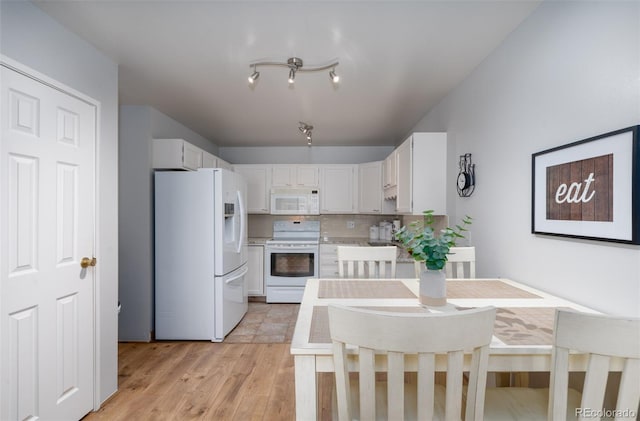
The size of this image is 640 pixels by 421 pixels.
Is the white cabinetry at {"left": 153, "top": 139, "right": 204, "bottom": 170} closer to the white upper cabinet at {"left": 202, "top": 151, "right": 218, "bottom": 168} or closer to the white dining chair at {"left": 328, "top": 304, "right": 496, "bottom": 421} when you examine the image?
the white upper cabinet at {"left": 202, "top": 151, "right": 218, "bottom": 168}

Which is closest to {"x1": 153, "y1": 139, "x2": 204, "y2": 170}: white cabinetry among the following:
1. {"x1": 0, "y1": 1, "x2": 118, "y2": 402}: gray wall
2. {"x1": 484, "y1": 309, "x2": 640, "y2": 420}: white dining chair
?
{"x1": 0, "y1": 1, "x2": 118, "y2": 402}: gray wall

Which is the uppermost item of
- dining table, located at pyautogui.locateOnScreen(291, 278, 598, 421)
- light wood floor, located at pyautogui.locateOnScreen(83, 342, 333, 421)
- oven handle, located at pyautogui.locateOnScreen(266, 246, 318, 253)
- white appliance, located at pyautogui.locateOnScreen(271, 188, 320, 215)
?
white appliance, located at pyautogui.locateOnScreen(271, 188, 320, 215)

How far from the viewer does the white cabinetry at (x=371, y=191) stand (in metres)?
4.49

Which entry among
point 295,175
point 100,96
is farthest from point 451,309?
point 295,175

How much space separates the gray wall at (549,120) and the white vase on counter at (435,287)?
0.63 metres

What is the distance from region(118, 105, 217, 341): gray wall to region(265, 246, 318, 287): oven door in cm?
161

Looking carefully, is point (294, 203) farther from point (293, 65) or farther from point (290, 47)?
point (290, 47)

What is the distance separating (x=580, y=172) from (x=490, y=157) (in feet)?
2.71

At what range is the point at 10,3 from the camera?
1.50 metres

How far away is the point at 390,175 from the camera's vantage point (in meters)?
3.92

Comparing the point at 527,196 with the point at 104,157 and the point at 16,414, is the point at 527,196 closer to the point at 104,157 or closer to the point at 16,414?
the point at 104,157

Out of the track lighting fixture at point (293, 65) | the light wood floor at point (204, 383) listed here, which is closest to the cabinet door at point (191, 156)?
the track lighting fixture at point (293, 65)

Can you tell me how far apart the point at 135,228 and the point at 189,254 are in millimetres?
593

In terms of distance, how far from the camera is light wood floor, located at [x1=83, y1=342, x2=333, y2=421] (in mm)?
2016
